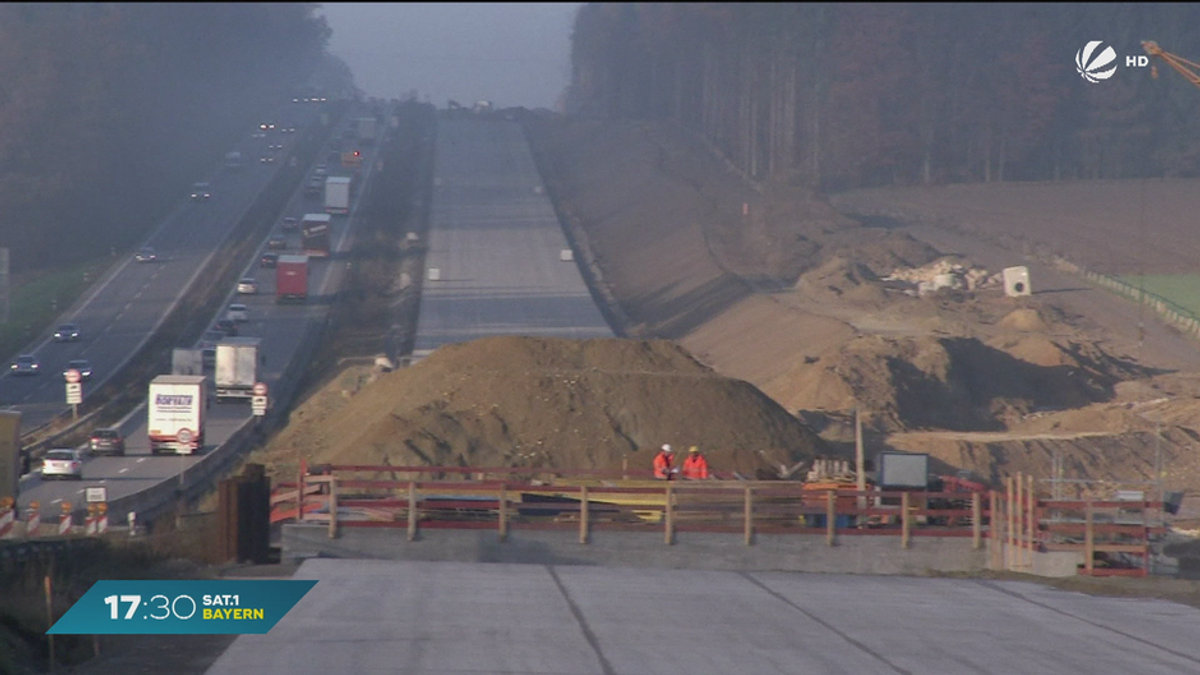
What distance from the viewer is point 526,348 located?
45.8 metres

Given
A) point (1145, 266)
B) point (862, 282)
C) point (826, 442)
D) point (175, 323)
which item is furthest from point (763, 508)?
point (862, 282)

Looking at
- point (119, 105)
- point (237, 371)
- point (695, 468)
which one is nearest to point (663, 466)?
point (695, 468)

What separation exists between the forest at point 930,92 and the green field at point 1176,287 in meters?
3.31

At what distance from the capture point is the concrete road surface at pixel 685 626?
15047mm

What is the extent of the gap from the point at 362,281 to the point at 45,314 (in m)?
34.0

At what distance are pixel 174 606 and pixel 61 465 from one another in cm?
3299

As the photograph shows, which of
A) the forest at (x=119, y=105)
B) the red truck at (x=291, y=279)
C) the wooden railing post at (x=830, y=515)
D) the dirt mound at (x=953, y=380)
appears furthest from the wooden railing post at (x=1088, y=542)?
the red truck at (x=291, y=279)

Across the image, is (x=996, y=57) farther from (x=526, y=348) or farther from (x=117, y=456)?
(x=117, y=456)

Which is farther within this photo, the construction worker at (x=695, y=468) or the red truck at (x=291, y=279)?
the red truck at (x=291, y=279)

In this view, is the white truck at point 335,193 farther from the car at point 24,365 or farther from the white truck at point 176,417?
the car at point 24,365

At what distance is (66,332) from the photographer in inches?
1953

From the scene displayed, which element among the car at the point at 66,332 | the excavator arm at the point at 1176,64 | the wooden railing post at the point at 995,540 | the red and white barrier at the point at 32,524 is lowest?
the red and white barrier at the point at 32,524

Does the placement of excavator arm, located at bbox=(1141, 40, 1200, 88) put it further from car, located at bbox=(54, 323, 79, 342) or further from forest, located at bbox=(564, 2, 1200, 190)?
car, located at bbox=(54, 323, 79, 342)

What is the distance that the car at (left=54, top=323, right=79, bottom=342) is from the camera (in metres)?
48.5
